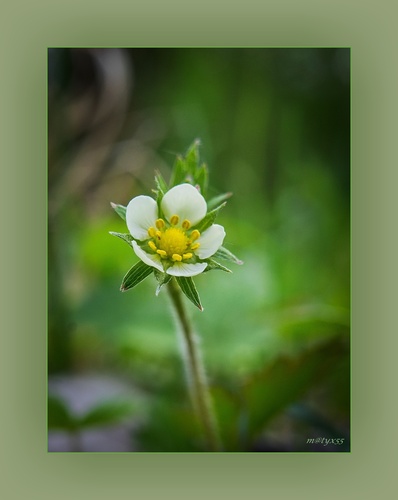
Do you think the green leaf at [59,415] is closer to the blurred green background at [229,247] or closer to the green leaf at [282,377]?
the blurred green background at [229,247]

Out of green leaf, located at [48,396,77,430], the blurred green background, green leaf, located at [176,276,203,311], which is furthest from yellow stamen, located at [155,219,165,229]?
green leaf, located at [48,396,77,430]

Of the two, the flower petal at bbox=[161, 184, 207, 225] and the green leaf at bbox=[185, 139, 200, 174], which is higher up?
the green leaf at bbox=[185, 139, 200, 174]

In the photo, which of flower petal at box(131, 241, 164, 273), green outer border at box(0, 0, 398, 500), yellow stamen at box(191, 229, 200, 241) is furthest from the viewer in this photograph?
green outer border at box(0, 0, 398, 500)

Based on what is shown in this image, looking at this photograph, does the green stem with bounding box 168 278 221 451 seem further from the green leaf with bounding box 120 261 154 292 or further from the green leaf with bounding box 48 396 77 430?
the green leaf with bounding box 48 396 77 430

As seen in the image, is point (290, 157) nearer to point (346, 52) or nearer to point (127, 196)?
point (346, 52)
